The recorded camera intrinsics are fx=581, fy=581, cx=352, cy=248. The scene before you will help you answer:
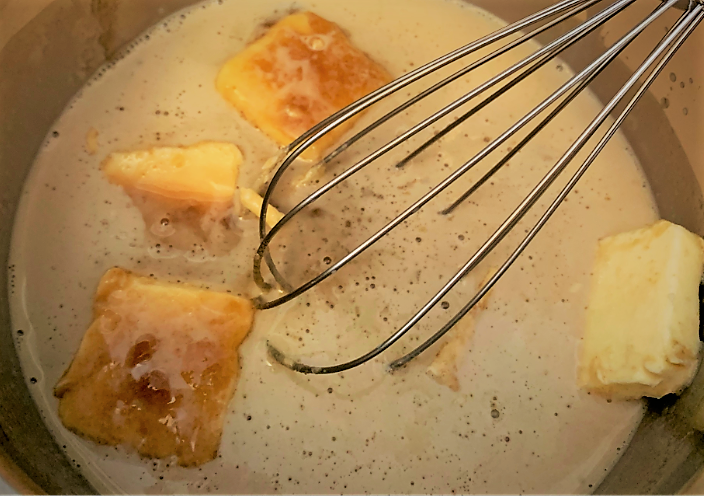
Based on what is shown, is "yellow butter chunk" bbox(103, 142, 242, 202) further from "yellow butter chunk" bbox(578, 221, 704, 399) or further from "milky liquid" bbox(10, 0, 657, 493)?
"yellow butter chunk" bbox(578, 221, 704, 399)

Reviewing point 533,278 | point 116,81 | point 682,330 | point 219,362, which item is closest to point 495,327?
point 533,278

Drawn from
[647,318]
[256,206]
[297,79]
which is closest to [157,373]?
[256,206]

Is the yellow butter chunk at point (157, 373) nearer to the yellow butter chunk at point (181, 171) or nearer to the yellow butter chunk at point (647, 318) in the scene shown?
the yellow butter chunk at point (181, 171)

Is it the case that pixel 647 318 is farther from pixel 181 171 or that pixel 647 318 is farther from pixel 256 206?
pixel 181 171

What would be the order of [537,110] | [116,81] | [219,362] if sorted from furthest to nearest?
1. [116,81]
2. [219,362]
3. [537,110]

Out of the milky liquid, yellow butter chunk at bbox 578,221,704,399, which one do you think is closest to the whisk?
the milky liquid

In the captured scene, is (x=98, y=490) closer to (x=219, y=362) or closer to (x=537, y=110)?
(x=219, y=362)

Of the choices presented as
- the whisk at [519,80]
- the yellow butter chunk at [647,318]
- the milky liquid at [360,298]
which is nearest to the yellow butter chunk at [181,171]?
the milky liquid at [360,298]
